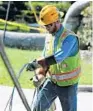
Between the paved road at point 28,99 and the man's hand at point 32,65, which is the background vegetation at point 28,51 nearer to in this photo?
the paved road at point 28,99

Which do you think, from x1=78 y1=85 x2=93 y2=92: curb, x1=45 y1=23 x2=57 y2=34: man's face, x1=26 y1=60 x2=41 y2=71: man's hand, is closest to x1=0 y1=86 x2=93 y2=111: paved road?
x1=78 y1=85 x2=93 y2=92: curb

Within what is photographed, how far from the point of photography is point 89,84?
11.4 m

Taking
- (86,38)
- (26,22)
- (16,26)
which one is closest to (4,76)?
(86,38)

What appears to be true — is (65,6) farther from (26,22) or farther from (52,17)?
(52,17)

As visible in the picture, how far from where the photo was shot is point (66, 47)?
5191 mm

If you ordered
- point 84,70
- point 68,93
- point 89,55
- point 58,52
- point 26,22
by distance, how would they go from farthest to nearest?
point 26,22 → point 89,55 → point 84,70 → point 68,93 → point 58,52

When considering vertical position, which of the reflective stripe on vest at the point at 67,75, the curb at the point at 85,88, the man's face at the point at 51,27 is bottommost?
the curb at the point at 85,88

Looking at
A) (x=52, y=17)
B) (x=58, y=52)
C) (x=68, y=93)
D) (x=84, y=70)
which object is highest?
(x=52, y=17)

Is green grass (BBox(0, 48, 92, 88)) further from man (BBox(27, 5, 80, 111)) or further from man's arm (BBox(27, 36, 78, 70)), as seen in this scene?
man's arm (BBox(27, 36, 78, 70))

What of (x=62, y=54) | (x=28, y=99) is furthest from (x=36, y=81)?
(x=28, y=99)

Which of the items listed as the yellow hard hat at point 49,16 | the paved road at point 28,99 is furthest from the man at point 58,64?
the paved road at point 28,99

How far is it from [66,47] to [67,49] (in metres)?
0.02

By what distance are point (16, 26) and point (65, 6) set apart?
74.4 inches

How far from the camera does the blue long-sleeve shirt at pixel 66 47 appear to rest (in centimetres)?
512
